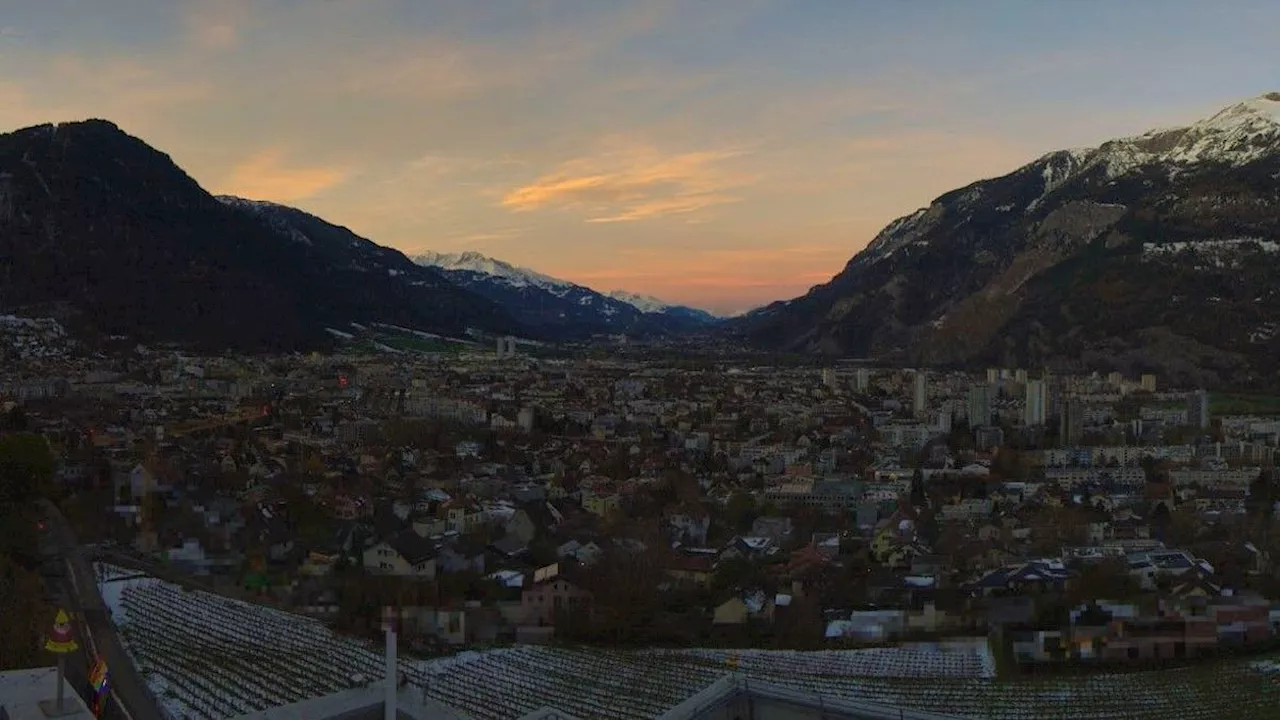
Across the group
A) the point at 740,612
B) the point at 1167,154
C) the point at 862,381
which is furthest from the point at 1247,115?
the point at 740,612

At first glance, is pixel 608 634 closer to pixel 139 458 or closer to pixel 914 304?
pixel 139 458

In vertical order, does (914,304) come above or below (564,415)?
above

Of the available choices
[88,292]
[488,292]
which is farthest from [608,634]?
[488,292]

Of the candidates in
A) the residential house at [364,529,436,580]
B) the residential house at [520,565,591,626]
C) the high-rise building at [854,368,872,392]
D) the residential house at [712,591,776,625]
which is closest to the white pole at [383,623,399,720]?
the residential house at [520,565,591,626]

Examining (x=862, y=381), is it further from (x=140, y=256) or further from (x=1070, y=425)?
(x=140, y=256)

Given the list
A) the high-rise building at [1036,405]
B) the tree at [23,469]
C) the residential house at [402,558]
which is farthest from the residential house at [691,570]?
the high-rise building at [1036,405]
